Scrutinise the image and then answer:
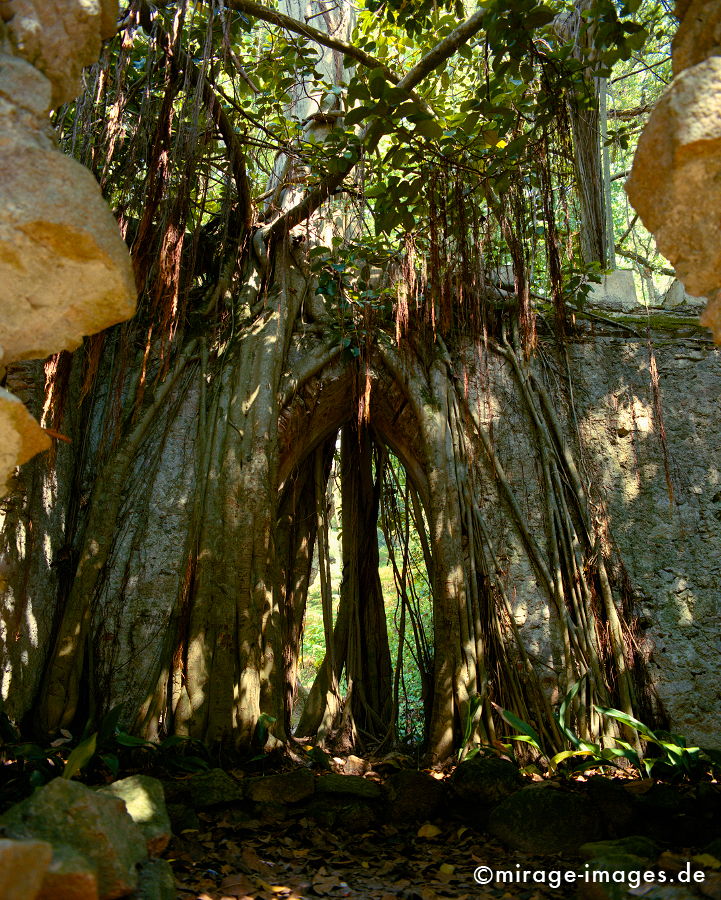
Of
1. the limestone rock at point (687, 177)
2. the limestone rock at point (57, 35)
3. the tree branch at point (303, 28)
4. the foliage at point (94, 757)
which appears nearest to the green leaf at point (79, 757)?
the foliage at point (94, 757)

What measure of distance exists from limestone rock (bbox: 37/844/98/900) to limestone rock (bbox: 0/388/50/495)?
0.84 meters

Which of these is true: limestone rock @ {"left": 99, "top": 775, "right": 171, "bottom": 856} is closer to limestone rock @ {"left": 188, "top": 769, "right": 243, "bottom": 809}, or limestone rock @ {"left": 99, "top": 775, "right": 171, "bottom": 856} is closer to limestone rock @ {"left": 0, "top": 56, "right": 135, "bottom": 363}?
limestone rock @ {"left": 188, "top": 769, "right": 243, "bottom": 809}

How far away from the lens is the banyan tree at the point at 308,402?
346 cm

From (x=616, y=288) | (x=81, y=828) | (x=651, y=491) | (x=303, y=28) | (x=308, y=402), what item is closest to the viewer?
(x=81, y=828)

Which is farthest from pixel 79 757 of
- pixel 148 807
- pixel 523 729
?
pixel 523 729

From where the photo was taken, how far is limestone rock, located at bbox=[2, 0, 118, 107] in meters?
1.93

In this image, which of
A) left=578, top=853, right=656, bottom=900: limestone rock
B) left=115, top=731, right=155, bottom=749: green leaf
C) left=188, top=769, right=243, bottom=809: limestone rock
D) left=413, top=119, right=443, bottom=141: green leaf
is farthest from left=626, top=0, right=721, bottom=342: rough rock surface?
left=115, top=731, right=155, bottom=749: green leaf

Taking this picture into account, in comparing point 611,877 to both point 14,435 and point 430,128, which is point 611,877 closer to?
point 14,435

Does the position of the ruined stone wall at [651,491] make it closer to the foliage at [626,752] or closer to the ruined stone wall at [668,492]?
the ruined stone wall at [668,492]

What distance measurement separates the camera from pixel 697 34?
2076 millimetres

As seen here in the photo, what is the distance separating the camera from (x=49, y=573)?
Result: 3859 mm

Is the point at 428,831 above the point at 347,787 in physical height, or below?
below

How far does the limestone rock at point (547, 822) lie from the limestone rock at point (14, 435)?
2.23 metres

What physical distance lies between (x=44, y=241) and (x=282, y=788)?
241 cm
